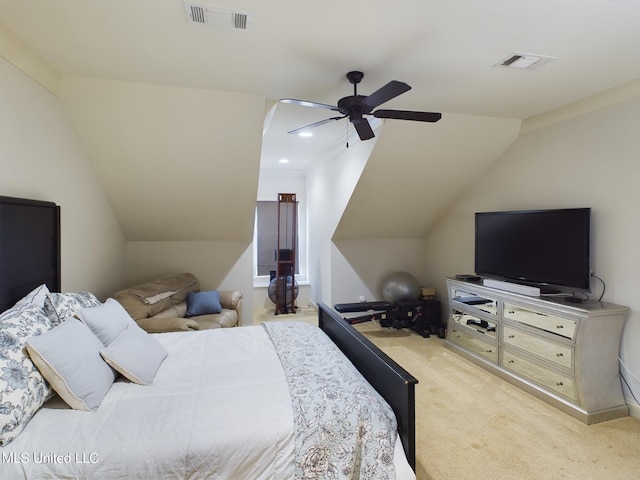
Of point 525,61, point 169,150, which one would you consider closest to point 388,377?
point 525,61

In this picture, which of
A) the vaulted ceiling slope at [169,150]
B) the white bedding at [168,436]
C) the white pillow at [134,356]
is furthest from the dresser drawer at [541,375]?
the vaulted ceiling slope at [169,150]

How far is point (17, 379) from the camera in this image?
1.43m

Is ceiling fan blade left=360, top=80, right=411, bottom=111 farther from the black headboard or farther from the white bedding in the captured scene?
the black headboard

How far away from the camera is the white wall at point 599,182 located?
2.73 m

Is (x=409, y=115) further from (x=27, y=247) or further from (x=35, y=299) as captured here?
(x=27, y=247)

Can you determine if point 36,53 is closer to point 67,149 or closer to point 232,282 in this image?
point 67,149

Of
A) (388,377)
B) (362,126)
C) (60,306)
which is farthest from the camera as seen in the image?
(362,126)

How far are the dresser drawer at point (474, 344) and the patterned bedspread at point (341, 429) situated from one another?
2.36 metres

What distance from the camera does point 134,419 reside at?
150 centimetres

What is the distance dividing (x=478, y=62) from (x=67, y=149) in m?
3.30

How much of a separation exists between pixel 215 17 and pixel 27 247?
6.35 ft

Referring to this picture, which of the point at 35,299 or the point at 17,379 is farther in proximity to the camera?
the point at 35,299

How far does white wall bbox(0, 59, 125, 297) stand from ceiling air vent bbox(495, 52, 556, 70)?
10.6 ft

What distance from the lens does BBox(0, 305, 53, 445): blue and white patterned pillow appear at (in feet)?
4.41
